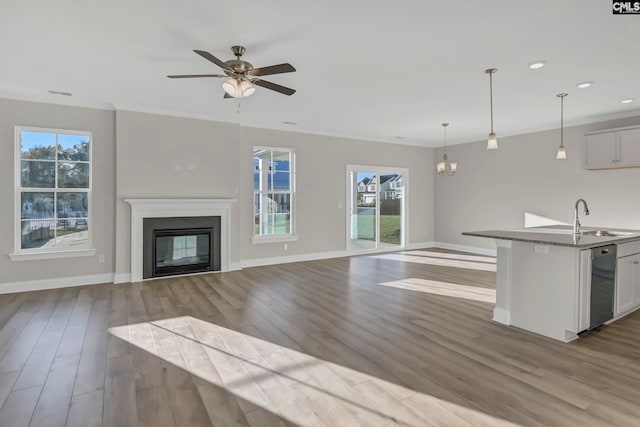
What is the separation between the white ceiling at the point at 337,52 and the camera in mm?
2648

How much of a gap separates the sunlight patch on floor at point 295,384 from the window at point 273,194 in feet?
11.8

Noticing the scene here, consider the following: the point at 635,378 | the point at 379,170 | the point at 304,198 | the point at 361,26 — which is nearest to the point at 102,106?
the point at 304,198

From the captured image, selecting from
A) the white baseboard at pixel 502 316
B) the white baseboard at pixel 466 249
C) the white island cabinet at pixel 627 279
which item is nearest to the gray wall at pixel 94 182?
the white baseboard at pixel 502 316

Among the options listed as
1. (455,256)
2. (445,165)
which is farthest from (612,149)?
(455,256)

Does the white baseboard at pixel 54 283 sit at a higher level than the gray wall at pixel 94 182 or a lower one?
lower

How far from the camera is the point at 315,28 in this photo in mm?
2908

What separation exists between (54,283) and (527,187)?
8.70 m

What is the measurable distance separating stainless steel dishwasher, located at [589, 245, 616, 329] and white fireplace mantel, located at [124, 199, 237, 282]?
5.16m

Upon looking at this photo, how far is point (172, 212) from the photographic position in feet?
18.4

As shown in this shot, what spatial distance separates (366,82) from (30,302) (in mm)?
5116

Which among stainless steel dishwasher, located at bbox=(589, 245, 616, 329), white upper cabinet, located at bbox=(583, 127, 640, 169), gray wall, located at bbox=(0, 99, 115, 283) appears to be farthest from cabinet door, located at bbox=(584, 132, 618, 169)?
Result: gray wall, located at bbox=(0, 99, 115, 283)

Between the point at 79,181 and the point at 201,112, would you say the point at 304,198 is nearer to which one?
the point at 201,112

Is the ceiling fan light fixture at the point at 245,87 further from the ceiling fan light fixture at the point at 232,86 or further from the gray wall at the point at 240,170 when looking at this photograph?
the gray wall at the point at 240,170

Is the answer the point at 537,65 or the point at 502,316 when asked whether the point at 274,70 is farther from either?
the point at 502,316
